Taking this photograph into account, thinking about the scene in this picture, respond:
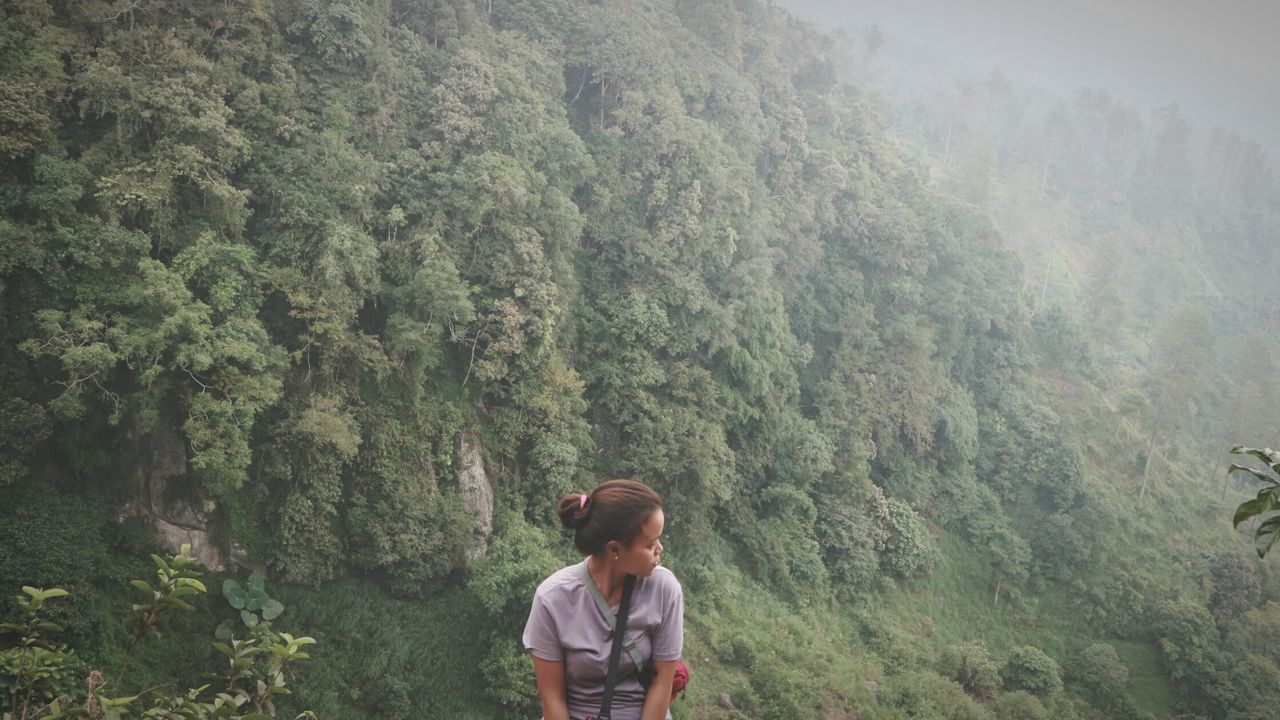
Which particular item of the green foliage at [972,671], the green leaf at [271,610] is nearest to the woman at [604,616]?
the green leaf at [271,610]

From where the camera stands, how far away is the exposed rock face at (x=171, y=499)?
39.2ft

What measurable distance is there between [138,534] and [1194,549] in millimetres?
28213

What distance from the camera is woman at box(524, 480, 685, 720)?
102 inches

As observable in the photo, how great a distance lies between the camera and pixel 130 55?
12.3 metres

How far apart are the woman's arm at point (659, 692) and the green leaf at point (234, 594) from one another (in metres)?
11.6

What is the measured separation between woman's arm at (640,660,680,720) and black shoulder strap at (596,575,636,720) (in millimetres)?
149

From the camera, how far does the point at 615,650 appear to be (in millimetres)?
2592

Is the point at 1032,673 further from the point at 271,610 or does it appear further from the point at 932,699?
the point at 271,610

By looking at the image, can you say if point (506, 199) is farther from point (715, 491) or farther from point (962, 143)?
point (962, 143)

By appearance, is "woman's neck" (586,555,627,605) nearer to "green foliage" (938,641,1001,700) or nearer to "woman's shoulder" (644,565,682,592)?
"woman's shoulder" (644,565,682,592)

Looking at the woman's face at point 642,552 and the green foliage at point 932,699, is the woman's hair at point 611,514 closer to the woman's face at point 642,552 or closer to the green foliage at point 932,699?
the woman's face at point 642,552

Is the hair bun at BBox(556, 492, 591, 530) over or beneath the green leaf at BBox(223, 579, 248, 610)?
over

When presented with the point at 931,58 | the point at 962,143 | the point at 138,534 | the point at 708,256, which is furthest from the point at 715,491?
the point at 931,58

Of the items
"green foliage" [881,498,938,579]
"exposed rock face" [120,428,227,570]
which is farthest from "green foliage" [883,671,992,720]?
"exposed rock face" [120,428,227,570]
